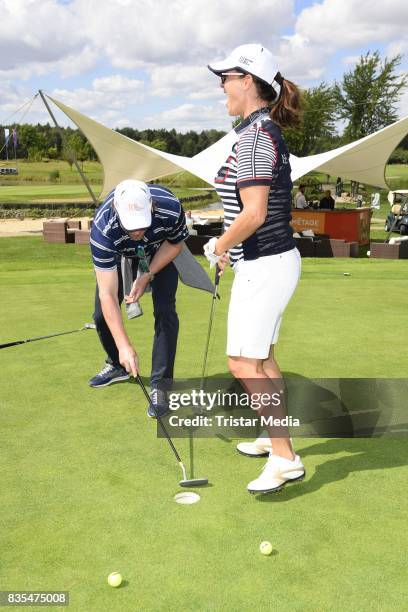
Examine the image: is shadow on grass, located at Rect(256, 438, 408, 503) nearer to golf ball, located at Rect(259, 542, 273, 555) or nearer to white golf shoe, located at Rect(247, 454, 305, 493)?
white golf shoe, located at Rect(247, 454, 305, 493)

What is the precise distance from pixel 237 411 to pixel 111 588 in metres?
2.19

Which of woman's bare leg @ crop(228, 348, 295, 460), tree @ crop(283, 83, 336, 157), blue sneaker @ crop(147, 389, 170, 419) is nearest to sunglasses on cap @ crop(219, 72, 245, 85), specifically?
woman's bare leg @ crop(228, 348, 295, 460)

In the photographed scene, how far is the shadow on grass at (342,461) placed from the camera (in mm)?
3045

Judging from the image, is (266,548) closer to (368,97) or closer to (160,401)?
(160,401)

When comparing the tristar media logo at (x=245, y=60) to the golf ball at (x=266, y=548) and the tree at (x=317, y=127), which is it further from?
the tree at (x=317, y=127)

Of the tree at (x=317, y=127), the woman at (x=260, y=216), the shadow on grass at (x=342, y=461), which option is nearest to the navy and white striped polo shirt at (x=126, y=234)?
the woman at (x=260, y=216)

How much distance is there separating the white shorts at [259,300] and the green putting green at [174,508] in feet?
2.28

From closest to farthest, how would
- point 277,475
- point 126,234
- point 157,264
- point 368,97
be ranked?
point 277,475 < point 126,234 < point 157,264 < point 368,97

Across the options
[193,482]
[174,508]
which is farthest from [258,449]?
[174,508]

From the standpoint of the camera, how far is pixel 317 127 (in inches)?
2068

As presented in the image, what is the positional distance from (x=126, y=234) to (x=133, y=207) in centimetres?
58

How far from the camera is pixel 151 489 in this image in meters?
3.00

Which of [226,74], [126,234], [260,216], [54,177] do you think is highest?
[54,177]

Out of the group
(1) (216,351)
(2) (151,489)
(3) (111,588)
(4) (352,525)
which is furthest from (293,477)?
(1) (216,351)
